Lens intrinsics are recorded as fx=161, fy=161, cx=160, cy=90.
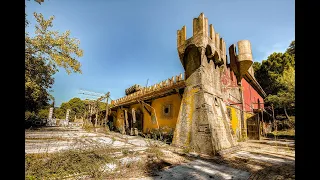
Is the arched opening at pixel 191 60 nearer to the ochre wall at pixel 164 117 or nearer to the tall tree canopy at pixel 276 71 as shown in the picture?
the ochre wall at pixel 164 117

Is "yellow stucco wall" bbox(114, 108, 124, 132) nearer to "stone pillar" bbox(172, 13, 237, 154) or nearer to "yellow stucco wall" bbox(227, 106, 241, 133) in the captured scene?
"stone pillar" bbox(172, 13, 237, 154)

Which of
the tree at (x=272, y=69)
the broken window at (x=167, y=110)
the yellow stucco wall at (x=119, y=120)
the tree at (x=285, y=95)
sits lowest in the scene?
the yellow stucco wall at (x=119, y=120)

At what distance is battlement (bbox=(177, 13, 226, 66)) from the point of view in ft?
31.9

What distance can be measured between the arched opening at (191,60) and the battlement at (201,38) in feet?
1.07

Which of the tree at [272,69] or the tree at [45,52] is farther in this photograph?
the tree at [272,69]

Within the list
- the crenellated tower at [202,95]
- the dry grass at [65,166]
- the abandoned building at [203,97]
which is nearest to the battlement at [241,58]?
the abandoned building at [203,97]

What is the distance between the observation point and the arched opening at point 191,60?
10.1 meters

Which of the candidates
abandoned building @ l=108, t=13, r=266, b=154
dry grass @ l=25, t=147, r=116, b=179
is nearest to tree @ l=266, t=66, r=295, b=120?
abandoned building @ l=108, t=13, r=266, b=154

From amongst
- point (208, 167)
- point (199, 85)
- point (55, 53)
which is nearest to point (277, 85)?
point (199, 85)

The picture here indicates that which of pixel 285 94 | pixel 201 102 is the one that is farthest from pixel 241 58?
pixel 285 94

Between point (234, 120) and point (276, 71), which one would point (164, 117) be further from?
point (276, 71)
